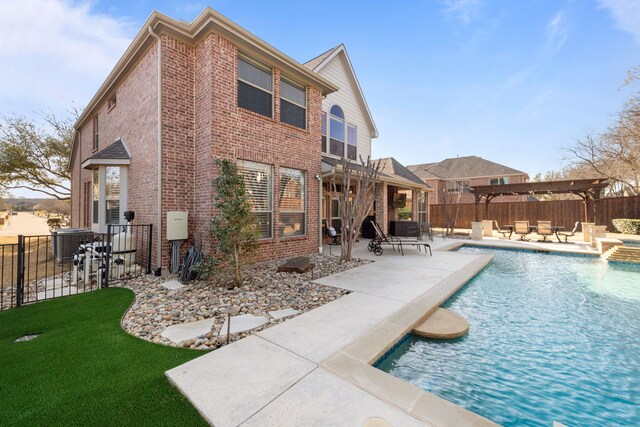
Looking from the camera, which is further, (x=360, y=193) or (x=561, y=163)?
(x=561, y=163)

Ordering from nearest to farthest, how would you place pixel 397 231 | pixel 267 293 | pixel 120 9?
pixel 267 293, pixel 120 9, pixel 397 231

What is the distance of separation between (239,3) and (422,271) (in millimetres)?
9650

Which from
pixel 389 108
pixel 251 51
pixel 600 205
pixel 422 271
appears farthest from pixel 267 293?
pixel 600 205

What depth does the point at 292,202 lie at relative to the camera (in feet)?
27.1

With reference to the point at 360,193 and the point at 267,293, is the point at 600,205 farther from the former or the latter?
the point at 267,293

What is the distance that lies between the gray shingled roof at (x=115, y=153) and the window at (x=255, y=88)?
13.2 ft

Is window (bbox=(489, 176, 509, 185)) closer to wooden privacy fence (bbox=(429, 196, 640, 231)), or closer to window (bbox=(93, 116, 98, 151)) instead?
wooden privacy fence (bbox=(429, 196, 640, 231))

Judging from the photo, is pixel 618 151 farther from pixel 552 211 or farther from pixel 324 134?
pixel 324 134

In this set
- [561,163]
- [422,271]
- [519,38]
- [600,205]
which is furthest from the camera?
[561,163]

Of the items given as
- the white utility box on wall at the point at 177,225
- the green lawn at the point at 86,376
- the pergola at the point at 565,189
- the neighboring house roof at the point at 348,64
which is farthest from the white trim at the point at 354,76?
the green lawn at the point at 86,376

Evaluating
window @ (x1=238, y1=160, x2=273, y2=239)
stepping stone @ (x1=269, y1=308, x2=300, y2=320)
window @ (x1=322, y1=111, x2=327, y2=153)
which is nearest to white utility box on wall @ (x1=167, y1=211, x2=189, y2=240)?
window @ (x1=238, y1=160, x2=273, y2=239)

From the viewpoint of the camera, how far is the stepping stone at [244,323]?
3.56m

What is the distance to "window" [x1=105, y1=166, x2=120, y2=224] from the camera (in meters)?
8.02

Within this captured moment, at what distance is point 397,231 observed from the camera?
1233cm
